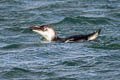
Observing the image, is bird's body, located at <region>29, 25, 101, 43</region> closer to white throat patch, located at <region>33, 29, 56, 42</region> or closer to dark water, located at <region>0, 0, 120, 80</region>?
white throat patch, located at <region>33, 29, 56, 42</region>

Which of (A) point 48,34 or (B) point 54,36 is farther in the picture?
(A) point 48,34

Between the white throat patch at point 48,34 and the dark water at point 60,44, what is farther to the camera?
the white throat patch at point 48,34

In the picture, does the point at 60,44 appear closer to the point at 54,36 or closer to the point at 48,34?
the point at 54,36

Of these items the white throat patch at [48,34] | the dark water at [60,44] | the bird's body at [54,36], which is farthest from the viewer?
the white throat patch at [48,34]

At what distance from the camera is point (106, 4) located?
2395 cm

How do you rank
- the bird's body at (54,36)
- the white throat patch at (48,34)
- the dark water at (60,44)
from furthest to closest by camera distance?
the white throat patch at (48,34) < the bird's body at (54,36) < the dark water at (60,44)

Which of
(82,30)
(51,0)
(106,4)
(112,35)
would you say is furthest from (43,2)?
(112,35)

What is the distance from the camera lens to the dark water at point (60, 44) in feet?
44.9

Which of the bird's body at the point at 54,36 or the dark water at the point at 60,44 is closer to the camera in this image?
the dark water at the point at 60,44

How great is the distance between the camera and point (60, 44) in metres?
17.1

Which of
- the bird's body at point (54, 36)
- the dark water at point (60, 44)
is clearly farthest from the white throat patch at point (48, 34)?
the dark water at point (60, 44)

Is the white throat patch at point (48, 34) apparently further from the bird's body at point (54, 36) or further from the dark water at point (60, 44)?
the dark water at point (60, 44)

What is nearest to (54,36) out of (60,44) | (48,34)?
(48,34)

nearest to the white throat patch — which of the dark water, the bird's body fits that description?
the bird's body
